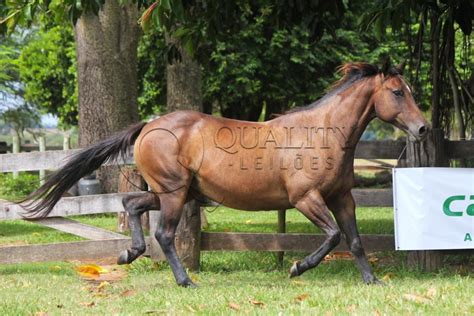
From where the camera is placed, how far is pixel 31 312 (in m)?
5.87

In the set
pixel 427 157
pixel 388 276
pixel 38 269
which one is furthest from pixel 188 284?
pixel 427 157

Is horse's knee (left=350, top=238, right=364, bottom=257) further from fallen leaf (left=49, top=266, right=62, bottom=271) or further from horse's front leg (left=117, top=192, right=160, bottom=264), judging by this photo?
fallen leaf (left=49, top=266, right=62, bottom=271)

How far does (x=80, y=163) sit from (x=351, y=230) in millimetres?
2779

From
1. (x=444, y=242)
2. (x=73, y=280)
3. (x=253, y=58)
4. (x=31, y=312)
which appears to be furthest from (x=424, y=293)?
(x=253, y=58)

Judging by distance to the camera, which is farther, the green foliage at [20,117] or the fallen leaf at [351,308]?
the green foliage at [20,117]

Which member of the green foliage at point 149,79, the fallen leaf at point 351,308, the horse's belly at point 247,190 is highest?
the green foliage at point 149,79

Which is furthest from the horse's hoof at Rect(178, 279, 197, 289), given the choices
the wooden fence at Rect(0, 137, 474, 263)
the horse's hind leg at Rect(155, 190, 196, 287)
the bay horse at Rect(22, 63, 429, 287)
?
the wooden fence at Rect(0, 137, 474, 263)

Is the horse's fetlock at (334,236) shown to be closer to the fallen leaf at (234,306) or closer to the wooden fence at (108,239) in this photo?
the wooden fence at (108,239)

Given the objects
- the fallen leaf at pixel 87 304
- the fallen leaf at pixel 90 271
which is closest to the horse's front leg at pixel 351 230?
the fallen leaf at pixel 87 304

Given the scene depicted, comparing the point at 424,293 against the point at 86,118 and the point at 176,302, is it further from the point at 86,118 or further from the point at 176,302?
the point at 86,118

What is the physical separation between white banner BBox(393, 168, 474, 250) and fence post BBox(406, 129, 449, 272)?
0.41 m

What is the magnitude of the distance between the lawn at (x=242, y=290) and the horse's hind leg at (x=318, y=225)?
0.20 m

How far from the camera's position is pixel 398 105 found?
23.3ft

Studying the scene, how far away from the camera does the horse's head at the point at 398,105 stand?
702 cm
